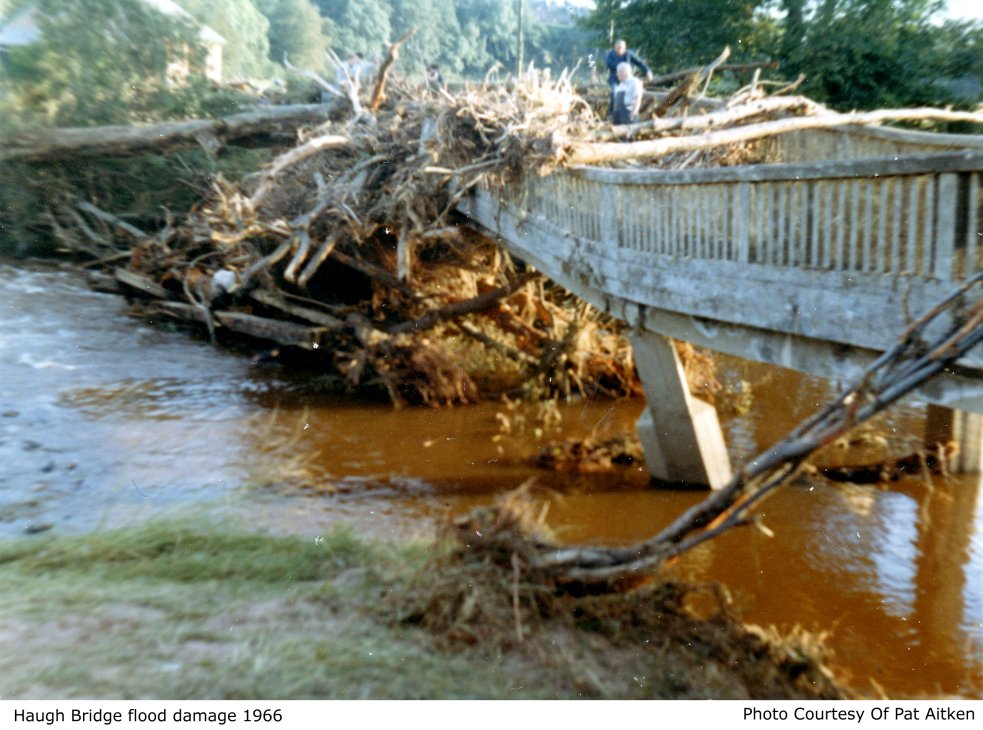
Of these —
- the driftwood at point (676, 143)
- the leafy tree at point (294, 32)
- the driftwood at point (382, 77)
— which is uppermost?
the leafy tree at point (294, 32)

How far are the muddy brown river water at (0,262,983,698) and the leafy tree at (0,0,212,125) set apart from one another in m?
7.23

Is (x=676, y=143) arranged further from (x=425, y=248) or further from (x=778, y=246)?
(x=425, y=248)

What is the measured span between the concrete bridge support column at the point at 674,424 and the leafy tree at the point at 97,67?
1395cm

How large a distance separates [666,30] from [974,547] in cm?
1656

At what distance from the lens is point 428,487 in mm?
8297

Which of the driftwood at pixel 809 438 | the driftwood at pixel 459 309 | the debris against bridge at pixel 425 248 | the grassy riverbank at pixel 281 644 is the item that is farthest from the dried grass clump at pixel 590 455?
the driftwood at pixel 809 438

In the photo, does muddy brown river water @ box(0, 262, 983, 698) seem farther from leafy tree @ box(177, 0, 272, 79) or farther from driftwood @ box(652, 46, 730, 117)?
leafy tree @ box(177, 0, 272, 79)

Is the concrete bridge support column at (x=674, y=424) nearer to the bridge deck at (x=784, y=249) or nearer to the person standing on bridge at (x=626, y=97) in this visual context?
the bridge deck at (x=784, y=249)

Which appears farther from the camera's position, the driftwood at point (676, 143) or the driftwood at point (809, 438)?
the driftwood at point (676, 143)

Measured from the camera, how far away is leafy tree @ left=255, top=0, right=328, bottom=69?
2766 centimetres

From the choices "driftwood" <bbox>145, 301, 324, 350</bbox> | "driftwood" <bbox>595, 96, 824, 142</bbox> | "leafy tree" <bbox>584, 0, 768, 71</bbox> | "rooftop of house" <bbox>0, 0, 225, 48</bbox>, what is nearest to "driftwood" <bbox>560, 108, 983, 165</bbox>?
"driftwood" <bbox>595, 96, 824, 142</bbox>

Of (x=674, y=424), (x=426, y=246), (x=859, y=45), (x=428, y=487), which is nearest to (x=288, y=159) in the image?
(x=426, y=246)

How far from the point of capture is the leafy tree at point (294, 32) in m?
27.7

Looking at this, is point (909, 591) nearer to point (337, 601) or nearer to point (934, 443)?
point (934, 443)
